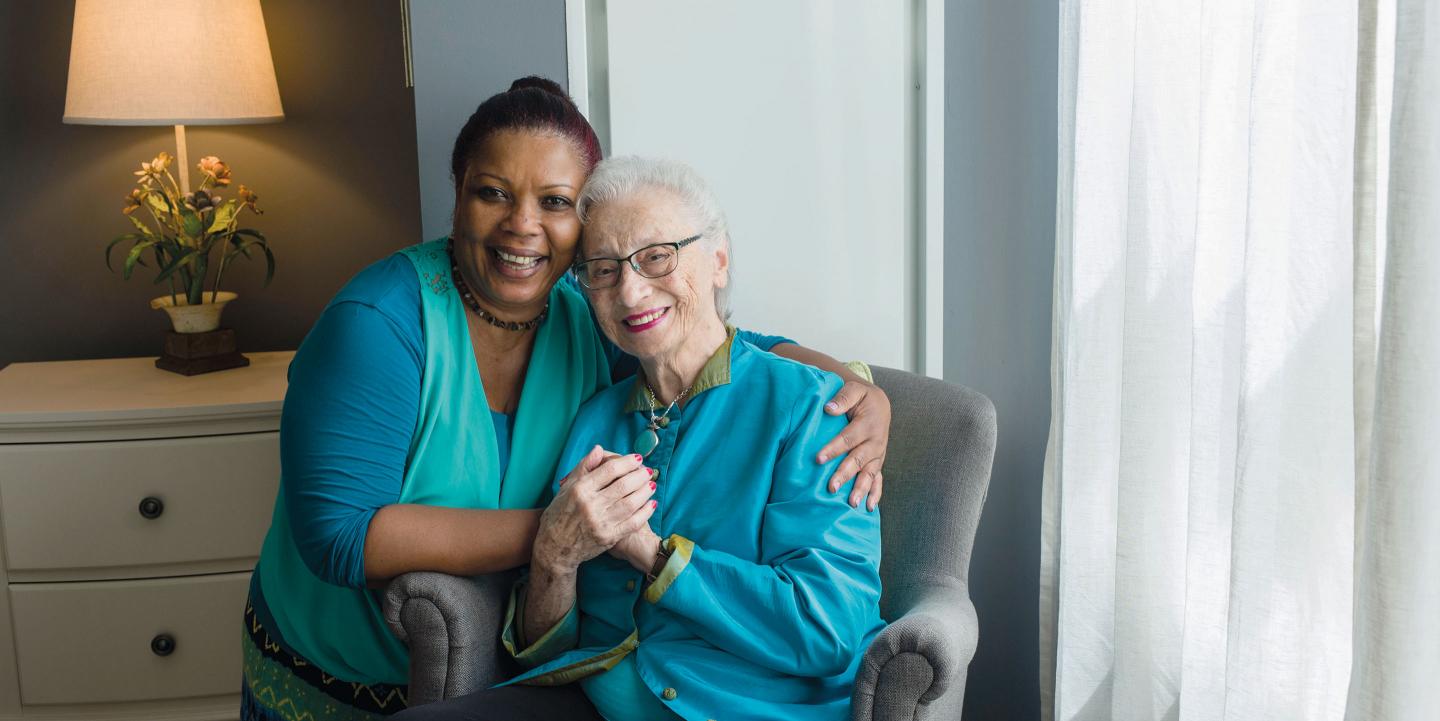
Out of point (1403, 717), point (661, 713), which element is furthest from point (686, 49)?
point (1403, 717)

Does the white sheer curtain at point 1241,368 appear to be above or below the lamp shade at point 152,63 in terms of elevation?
below

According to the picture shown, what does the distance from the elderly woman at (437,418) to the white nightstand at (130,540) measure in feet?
2.32

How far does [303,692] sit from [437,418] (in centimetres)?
47

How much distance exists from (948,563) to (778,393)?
1.30 ft

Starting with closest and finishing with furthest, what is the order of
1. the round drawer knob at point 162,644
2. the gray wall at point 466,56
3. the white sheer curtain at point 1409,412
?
the white sheer curtain at point 1409,412 → the gray wall at point 466,56 → the round drawer knob at point 162,644

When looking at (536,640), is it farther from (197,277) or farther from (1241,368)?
(197,277)

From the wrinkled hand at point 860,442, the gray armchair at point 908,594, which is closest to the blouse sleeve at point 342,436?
the gray armchair at point 908,594

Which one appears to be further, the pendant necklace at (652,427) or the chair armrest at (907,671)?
the pendant necklace at (652,427)

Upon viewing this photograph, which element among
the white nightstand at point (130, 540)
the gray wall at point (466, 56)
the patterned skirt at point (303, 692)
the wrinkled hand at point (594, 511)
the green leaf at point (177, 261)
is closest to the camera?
the wrinkled hand at point (594, 511)

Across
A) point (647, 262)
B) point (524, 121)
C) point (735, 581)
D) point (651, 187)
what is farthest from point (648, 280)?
point (735, 581)

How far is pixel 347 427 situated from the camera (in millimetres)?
1520

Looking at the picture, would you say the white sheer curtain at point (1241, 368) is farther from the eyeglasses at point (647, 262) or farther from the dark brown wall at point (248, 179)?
the dark brown wall at point (248, 179)

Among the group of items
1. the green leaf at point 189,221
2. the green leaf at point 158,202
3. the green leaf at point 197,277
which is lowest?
the green leaf at point 197,277

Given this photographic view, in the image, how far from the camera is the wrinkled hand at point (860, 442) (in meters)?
1.52
